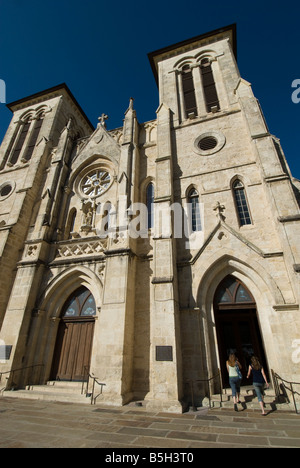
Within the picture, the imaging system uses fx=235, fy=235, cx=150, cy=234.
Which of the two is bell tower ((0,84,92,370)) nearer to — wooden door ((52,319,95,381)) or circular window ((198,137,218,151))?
wooden door ((52,319,95,381))

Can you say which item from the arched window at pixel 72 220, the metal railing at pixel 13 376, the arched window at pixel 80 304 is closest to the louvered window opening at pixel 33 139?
the arched window at pixel 72 220

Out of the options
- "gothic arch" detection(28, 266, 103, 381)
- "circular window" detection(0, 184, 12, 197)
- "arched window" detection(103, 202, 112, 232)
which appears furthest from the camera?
"circular window" detection(0, 184, 12, 197)

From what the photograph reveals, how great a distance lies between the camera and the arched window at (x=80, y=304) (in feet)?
35.2

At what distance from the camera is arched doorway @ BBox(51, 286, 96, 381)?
9.82 metres

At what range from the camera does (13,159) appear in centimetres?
1867

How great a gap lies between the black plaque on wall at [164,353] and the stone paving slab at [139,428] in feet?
4.77

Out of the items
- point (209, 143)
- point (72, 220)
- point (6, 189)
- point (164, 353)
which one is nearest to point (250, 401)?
point (164, 353)

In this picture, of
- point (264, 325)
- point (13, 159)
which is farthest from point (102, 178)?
point (264, 325)

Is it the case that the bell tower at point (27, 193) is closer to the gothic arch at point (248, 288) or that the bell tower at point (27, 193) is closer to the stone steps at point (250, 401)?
the gothic arch at point (248, 288)

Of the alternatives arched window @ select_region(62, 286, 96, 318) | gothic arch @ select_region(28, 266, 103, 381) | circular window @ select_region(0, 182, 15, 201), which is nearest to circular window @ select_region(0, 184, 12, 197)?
circular window @ select_region(0, 182, 15, 201)

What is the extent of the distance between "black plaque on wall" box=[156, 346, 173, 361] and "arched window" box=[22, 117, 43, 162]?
16559 mm

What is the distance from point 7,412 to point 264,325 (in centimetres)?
820

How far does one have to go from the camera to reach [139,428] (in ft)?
16.6
